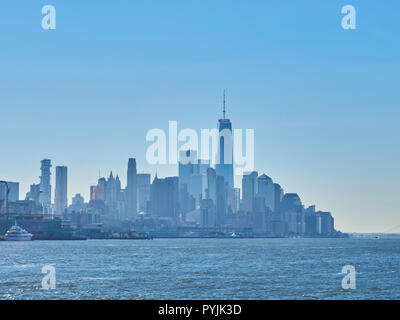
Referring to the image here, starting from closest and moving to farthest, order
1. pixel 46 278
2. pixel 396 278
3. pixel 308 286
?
pixel 308 286 → pixel 46 278 → pixel 396 278

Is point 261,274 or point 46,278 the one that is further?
point 261,274

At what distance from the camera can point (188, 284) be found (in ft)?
219

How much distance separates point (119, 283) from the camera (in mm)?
67000
